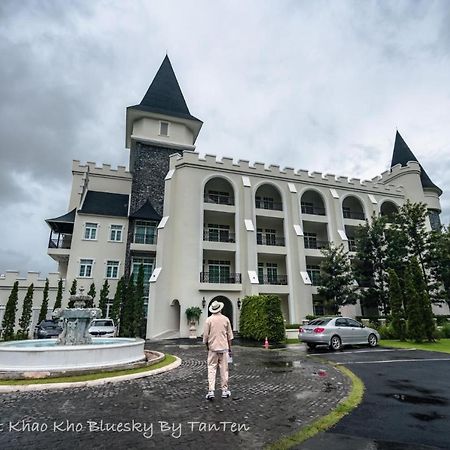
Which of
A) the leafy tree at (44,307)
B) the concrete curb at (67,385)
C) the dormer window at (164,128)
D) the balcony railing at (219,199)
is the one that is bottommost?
the concrete curb at (67,385)

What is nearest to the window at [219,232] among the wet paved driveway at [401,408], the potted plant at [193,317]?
the potted plant at [193,317]

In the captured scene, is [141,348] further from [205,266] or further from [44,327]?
[205,266]

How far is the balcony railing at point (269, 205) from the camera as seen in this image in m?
29.0

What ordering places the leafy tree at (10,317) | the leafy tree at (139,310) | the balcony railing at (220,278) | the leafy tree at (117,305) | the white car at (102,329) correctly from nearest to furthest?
the white car at (102,329) < the leafy tree at (10,317) < the leafy tree at (139,310) < the leafy tree at (117,305) < the balcony railing at (220,278)

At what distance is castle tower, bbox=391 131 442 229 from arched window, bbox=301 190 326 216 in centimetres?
980

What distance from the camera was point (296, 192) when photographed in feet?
92.2

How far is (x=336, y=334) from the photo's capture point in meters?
13.7

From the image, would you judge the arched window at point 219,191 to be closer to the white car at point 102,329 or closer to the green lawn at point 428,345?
the white car at point 102,329

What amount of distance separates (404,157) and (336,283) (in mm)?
22040

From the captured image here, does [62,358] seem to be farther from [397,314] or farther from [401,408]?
[397,314]

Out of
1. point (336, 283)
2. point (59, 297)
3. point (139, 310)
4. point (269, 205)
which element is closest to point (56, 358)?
point (139, 310)

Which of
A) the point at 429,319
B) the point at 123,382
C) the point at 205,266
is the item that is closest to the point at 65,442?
the point at 123,382

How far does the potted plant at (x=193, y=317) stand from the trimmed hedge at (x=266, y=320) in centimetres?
395

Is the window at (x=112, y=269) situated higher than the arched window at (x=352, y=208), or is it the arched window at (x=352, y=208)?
the arched window at (x=352, y=208)
